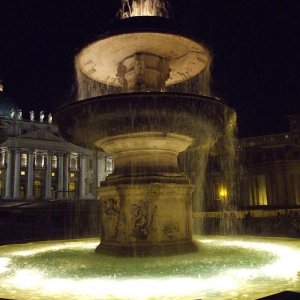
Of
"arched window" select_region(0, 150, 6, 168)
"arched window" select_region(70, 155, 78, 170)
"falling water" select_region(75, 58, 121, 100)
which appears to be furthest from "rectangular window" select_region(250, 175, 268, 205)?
"arched window" select_region(0, 150, 6, 168)

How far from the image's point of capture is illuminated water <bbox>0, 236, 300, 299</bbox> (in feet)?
14.9

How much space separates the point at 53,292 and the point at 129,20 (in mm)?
5548

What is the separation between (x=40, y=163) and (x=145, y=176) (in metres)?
79.7

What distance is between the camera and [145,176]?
810 cm

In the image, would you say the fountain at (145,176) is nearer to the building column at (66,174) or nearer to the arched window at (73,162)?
the building column at (66,174)

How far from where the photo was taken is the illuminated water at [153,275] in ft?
14.9

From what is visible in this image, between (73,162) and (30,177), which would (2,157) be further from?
(73,162)

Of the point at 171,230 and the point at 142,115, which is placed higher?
the point at 142,115

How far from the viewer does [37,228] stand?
25156 mm

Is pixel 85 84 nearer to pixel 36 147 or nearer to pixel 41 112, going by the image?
pixel 36 147

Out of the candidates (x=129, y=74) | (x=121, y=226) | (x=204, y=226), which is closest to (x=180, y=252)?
(x=121, y=226)

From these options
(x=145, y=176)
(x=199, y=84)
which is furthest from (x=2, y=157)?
(x=145, y=176)

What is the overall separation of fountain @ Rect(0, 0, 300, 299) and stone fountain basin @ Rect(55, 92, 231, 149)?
0.8 inches

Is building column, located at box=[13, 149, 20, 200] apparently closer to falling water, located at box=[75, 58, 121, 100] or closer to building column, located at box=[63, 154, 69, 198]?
building column, located at box=[63, 154, 69, 198]
